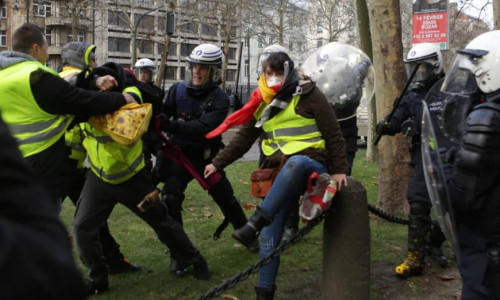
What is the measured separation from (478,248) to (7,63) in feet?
9.75

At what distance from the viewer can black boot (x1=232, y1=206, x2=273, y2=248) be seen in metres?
3.79

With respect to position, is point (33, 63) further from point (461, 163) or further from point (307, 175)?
point (461, 163)

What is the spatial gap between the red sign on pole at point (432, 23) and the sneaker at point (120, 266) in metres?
6.23

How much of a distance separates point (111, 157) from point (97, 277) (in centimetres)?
96

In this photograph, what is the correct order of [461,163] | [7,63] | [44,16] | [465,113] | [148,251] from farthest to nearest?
[44,16]
[148,251]
[7,63]
[465,113]
[461,163]

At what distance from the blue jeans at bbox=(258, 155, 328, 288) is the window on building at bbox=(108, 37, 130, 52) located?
65.8 m

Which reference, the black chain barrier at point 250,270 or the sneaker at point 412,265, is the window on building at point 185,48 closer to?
the sneaker at point 412,265

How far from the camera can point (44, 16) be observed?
197 feet

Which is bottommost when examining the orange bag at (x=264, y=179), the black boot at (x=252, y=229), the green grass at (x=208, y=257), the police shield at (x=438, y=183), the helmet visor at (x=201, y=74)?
the green grass at (x=208, y=257)

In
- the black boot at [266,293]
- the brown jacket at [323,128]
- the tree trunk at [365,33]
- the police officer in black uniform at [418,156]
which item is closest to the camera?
the black boot at [266,293]

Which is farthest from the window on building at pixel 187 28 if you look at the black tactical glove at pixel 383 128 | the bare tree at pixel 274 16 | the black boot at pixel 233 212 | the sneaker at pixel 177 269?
the sneaker at pixel 177 269

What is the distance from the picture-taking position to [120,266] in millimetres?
4883

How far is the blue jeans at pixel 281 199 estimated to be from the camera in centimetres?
386

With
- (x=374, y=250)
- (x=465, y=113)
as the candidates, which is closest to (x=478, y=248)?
(x=465, y=113)
